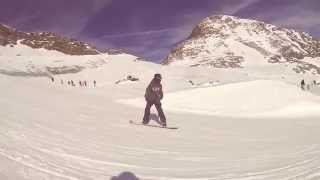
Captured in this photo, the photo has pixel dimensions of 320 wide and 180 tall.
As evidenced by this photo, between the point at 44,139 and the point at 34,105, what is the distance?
6.95m

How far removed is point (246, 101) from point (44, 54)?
94.2 m

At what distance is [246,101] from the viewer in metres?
24.8

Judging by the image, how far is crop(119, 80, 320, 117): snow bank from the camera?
23188 mm

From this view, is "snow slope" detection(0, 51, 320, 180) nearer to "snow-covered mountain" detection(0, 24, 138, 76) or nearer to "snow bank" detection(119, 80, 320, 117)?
"snow bank" detection(119, 80, 320, 117)

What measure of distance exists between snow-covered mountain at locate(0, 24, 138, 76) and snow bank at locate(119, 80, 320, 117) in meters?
27.9

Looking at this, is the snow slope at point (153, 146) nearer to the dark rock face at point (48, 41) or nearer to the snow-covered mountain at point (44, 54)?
the snow-covered mountain at point (44, 54)

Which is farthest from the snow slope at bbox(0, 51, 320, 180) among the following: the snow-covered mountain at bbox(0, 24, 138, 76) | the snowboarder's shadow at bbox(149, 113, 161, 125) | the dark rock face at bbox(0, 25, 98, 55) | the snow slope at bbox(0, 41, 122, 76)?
the dark rock face at bbox(0, 25, 98, 55)

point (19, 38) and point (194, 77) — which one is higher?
point (19, 38)

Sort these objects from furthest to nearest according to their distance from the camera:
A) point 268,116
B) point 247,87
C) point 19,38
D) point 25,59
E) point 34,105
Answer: point 19,38
point 25,59
point 247,87
point 268,116
point 34,105

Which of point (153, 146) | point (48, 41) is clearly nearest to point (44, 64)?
point (153, 146)

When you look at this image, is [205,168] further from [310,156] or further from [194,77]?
[194,77]

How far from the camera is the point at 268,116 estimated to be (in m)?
22.2

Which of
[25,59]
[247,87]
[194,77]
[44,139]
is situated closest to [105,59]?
[25,59]

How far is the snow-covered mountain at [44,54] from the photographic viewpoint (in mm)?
62062
